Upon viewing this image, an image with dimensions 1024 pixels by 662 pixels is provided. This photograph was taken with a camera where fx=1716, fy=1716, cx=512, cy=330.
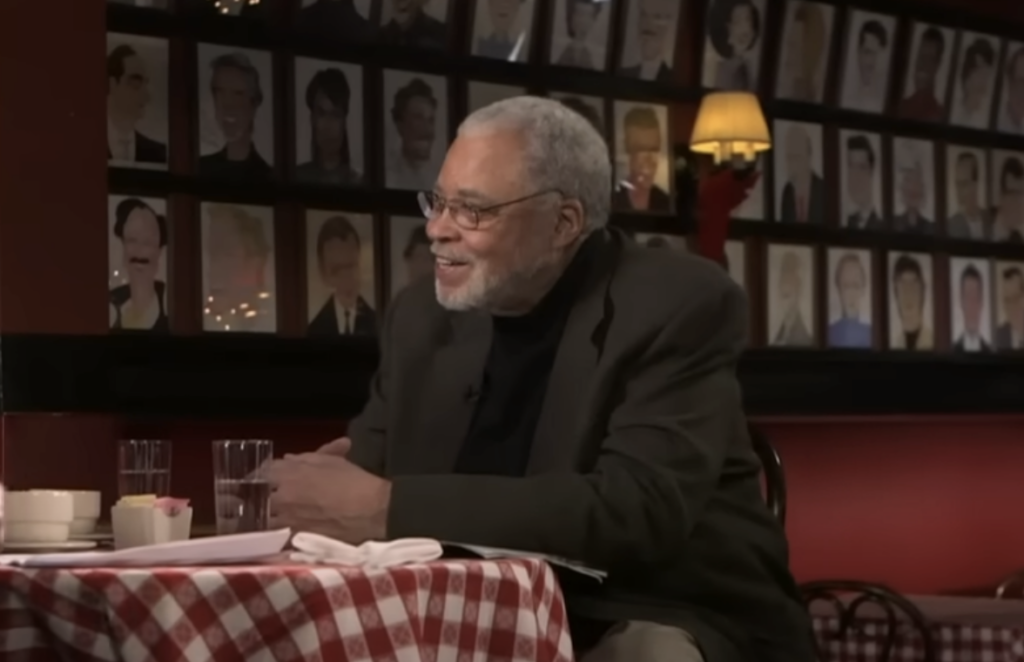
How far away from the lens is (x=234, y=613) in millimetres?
1600

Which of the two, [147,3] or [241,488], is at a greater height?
[147,3]

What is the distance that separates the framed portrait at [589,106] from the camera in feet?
15.1

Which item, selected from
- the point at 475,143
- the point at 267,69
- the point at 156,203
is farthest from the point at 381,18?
the point at 475,143

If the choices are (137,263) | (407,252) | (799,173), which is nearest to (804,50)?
(799,173)

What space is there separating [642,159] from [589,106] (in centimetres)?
25

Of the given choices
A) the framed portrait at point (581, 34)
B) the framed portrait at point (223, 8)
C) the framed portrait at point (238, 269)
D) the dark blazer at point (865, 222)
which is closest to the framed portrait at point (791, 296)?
the dark blazer at point (865, 222)

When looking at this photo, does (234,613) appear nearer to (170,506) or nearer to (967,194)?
(170,506)

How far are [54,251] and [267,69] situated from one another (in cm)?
69

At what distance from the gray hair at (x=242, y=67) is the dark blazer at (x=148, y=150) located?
185 mm

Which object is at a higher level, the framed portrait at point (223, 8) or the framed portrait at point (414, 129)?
the framed portrait at point (223, 8)

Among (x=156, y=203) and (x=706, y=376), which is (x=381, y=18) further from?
(x=706, y=376)

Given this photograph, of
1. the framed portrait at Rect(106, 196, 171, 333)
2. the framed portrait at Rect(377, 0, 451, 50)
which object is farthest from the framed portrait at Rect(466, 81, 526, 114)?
the framed portrait at Rect(106, 196, 171, 333)

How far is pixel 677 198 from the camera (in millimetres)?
4883

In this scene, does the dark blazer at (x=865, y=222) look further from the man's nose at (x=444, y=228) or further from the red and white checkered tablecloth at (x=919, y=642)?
the man's nose at (x=444, y=228)
